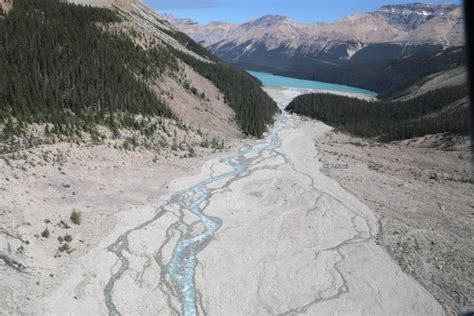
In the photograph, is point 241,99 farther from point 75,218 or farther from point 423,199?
point 75,218

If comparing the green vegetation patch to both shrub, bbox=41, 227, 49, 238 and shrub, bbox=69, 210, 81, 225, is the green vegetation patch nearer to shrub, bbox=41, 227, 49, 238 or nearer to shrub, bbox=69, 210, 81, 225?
shrub, bbox=69, 210, 81, 225

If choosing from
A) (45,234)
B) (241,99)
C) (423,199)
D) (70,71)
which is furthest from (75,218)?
(241,99)

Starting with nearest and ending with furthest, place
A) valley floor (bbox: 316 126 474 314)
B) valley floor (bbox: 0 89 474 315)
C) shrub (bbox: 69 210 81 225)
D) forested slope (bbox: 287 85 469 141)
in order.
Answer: valley floor (bbox: 0 89 474 315), valley floor (bbox: 316 126 474 314), shrub (bbox: 69 210 81 225), forested slope (bbox: 287 85 469 141)

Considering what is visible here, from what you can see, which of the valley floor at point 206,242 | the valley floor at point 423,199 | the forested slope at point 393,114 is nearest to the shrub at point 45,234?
the valley floor at point 206,242

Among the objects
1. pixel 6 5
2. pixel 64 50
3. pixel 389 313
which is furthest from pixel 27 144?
pixel 6 5

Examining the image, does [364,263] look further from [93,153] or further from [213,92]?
[213,92]

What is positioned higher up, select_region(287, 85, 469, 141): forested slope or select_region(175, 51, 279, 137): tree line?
select_region(175, 51, 279, 137): tree line

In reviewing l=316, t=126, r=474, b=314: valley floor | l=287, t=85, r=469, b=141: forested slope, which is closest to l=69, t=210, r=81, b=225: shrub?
l=316, t=126, r=474, b=314: valley floor
